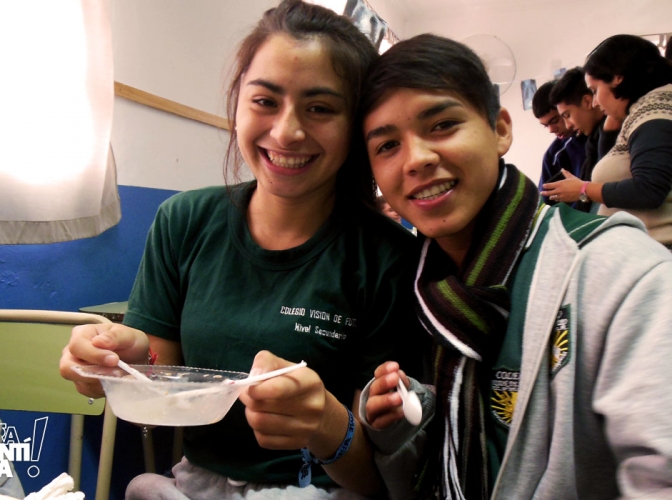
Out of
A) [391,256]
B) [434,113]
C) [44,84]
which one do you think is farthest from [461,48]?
[44,84]

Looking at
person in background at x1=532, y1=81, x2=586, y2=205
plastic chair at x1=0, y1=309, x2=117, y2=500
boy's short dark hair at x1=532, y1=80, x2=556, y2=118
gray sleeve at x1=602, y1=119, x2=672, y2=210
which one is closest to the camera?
plastic chair at x1=0, y1=309, x2=117, y2=500

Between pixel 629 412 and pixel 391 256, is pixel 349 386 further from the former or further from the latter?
pixel 629 412

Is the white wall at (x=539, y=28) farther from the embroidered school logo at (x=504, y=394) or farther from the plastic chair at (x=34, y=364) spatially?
the plastic chair at (x=34, y=364)

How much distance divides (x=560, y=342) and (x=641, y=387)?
11 centimetres

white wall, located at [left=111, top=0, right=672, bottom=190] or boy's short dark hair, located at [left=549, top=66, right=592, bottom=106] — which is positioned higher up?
boy's short dark hair, located at [left=549, top=66, right=592, bottom=106]

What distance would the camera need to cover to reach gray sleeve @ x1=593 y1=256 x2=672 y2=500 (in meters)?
0.53

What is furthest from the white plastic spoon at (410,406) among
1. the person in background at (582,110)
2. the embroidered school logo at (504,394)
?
the person in background at (582,110)

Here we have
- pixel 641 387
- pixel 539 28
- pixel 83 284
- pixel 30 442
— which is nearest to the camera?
pixel 641 387

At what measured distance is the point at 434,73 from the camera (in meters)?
0.79

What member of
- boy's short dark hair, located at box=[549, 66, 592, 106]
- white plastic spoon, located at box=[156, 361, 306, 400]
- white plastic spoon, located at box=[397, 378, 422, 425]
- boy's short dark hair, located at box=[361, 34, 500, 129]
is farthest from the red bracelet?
boy's short dark hair, located at box=[549, 66, 592, 106]

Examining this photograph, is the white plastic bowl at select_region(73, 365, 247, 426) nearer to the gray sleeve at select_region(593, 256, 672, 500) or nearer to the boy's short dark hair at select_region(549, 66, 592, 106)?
the gray sleeve at select_region(593, 256, 672, 500)

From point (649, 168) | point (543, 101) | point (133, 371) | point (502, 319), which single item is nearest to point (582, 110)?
A: point (543, 101)

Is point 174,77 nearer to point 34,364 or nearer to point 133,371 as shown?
point 34,364

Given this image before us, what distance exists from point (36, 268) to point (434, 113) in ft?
4.18
